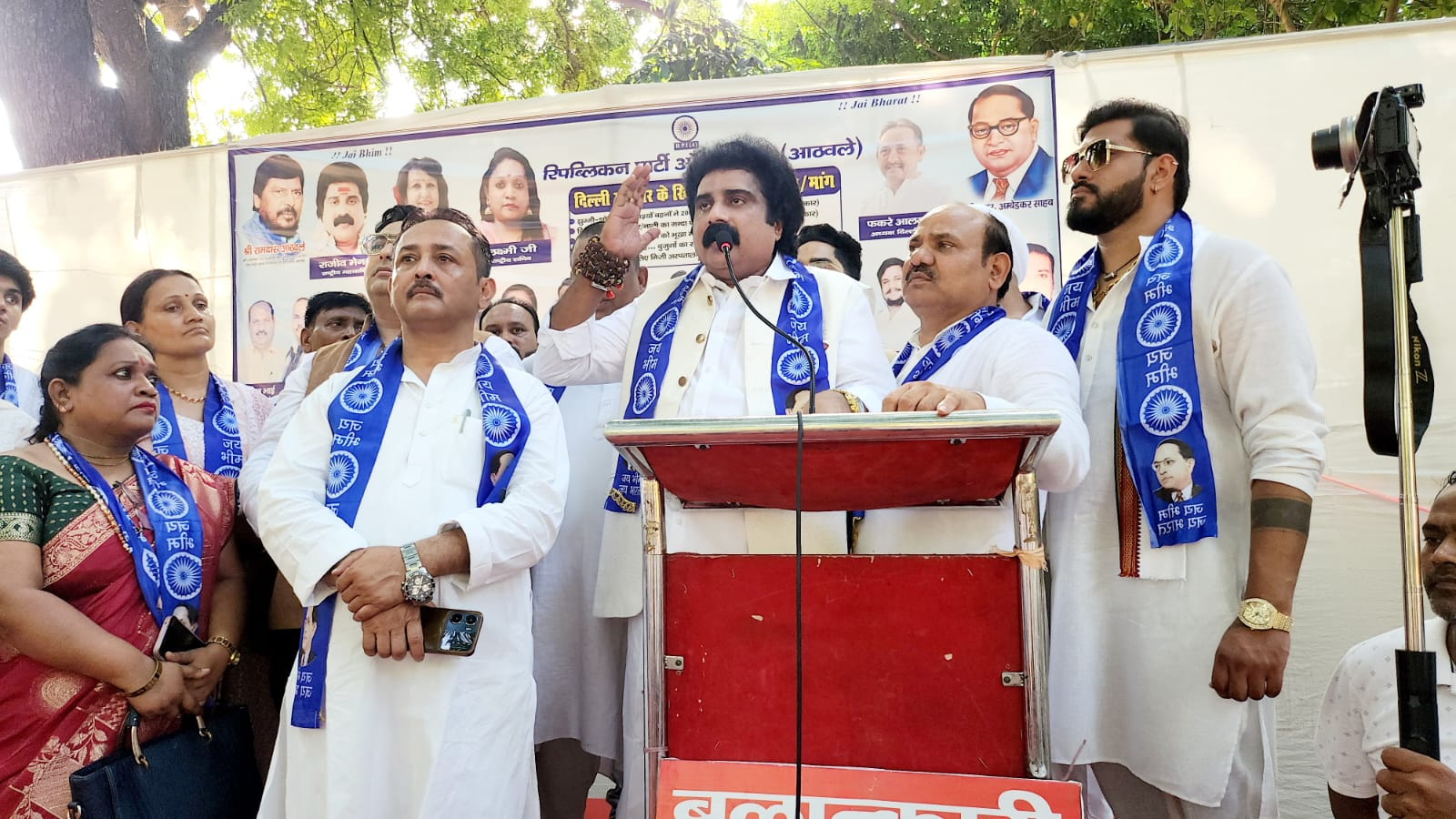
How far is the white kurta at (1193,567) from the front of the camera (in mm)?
2295

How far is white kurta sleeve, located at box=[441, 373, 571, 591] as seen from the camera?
2.43m

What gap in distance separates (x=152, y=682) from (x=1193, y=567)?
2.60m

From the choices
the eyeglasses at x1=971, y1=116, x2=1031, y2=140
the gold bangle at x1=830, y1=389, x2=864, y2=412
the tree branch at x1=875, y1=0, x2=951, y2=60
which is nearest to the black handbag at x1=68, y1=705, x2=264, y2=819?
the gold bangle at x1=830, y1=389, x2=864, y2=412

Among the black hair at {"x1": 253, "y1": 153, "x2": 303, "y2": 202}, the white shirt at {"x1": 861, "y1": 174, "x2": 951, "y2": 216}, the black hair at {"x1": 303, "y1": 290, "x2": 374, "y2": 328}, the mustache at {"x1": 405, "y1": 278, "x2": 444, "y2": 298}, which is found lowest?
the mustache at {"x1": 405, "y1": 278, "x2": 444, "y2": 298}

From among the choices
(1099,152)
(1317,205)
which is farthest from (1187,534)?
(1317,205)

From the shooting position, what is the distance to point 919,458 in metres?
1.70

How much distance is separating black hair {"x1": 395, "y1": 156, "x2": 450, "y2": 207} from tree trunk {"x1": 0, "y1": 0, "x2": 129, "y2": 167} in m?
2.55

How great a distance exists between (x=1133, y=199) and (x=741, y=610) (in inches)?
66.0

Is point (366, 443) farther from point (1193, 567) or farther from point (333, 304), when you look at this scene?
point (1193, 567)

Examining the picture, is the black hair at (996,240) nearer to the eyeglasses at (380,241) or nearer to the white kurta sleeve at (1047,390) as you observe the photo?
the white kurta sleeve at (1047,390)

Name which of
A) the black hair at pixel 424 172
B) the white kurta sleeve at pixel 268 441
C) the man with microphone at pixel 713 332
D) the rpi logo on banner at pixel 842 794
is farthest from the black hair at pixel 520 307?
the rpi logo on banner at pixel 842 794

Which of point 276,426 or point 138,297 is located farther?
point 138,297

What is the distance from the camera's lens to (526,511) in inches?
99.9

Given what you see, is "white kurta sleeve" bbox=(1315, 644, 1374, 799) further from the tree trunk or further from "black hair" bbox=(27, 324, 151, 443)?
the tree trunk
